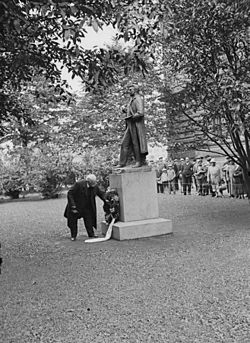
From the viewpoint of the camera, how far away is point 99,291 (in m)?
6.01

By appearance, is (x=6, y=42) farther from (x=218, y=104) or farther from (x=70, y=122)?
(x=70, y=122)

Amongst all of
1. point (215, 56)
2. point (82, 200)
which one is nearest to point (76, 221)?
point (82, 200)

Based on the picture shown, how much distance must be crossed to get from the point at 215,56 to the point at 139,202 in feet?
13.8

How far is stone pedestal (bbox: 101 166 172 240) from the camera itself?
10227 millimetres

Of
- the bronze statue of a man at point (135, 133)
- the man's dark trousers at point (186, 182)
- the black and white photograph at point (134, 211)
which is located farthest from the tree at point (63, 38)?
the man's dark trousers at point (186, 182)

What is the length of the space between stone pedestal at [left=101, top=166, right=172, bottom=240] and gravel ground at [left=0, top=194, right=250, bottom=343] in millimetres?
377

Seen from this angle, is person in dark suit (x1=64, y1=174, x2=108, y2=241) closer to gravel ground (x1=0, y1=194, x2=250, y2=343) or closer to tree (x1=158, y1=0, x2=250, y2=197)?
gravel ground (x1=0, y1=194, x2=250, y2=343)

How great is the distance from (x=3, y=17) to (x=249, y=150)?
890 centimetres

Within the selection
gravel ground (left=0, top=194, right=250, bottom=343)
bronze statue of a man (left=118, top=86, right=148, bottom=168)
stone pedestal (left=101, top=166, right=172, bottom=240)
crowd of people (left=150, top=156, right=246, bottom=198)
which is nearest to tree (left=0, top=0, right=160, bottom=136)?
bronze statue of a man (left=118, top=86, right=148, bottom=168)

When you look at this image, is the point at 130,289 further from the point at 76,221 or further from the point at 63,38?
the point at 76,221

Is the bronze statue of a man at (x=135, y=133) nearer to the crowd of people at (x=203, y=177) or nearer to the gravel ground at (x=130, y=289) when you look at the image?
the gravel ground at (x=130, y=289)

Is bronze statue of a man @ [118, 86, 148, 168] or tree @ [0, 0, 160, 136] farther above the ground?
tree @ [0, 0, 160, 136]

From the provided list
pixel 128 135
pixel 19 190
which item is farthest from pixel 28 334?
pixel 19 190

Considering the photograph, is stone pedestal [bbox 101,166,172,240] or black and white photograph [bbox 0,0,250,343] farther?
stone pedestal [bbox 101,166,172,240]
